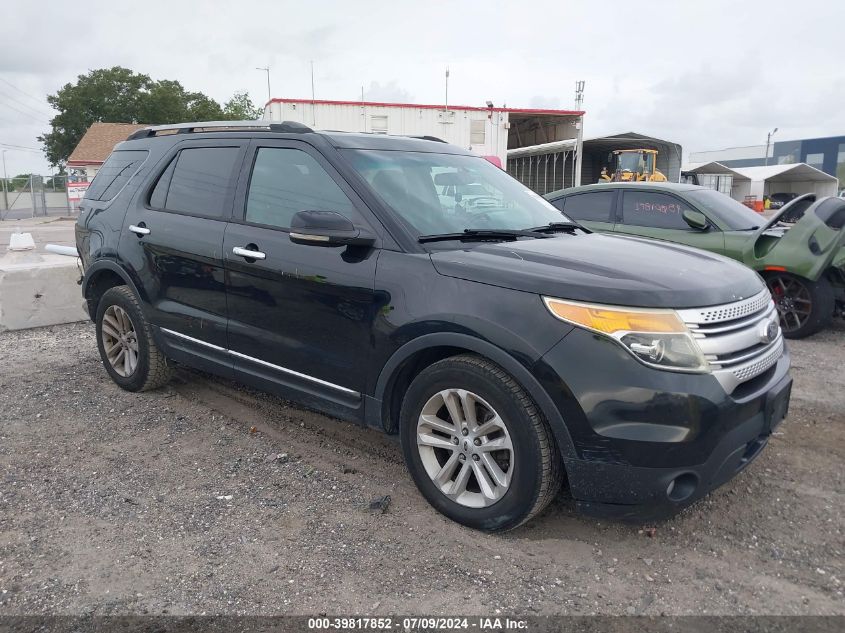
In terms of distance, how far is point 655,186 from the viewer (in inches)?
308

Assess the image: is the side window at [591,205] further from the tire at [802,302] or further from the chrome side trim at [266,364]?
the chrome side trim at [266,364]

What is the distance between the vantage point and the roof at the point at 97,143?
4234 centimetres

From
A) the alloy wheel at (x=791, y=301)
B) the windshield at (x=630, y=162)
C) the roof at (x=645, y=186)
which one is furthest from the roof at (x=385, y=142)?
the windshield at (x=630, y=162)

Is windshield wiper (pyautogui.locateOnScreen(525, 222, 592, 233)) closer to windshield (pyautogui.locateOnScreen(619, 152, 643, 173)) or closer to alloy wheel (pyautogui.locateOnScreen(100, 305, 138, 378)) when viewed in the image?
alloy wheel (pyautogui.locateOnScreen(100, 305, 138, 378))

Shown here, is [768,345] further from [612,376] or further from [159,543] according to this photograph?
[159,543]

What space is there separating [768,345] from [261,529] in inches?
98.9

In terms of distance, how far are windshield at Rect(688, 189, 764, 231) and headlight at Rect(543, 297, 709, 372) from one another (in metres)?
5.33

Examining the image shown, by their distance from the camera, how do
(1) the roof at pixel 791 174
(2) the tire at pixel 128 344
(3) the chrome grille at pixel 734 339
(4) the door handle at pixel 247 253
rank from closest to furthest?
(3) the chrome grille at pixel 734 339 → (4) the door handle at pixel 247 253 → (2) the tire at pixel 128 344 → (1) the roof at pixel 791 174

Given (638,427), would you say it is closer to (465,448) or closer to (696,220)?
(465,448)

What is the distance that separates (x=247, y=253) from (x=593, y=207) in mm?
5481

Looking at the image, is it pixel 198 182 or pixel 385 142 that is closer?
pixel 385 142

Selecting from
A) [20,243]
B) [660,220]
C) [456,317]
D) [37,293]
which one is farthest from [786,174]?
[456,317]

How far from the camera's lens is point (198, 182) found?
4.25 meters

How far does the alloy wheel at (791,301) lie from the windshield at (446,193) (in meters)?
4.05
